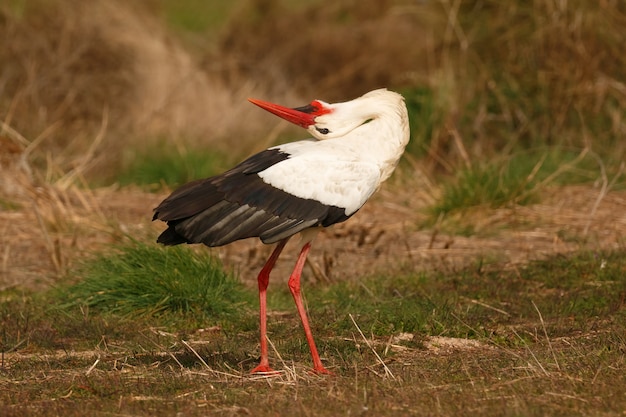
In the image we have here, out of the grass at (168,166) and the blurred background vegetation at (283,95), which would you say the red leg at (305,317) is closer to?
the blurred background vegetation at (283,95)

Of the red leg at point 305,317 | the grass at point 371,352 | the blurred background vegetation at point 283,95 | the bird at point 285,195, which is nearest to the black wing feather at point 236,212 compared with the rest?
the bird at point 285,195

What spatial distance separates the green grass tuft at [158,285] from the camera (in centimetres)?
768

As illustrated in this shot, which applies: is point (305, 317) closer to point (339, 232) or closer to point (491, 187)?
point (339, 232)

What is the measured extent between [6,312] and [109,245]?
1.04m

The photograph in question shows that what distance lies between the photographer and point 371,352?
6434mm

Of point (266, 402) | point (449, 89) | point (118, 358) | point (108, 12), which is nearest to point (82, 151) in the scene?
point (108, 12)

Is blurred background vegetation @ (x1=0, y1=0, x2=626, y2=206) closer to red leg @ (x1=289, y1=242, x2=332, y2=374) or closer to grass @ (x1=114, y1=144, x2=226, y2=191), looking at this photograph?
grass @ (x1=114, y1=144, x2=226, y2=191)

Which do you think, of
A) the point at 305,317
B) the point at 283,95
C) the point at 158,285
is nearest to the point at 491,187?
the point at 158,285

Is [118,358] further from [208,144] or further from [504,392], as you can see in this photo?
[208,144]

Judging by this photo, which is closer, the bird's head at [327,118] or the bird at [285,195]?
the bird at [285,195]

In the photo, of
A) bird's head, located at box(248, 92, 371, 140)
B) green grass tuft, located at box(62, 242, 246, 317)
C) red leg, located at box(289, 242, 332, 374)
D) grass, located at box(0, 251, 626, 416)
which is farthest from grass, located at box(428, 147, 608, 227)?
red leg, located at box(289, 242, 332, 374)

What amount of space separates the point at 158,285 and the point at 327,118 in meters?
2.02

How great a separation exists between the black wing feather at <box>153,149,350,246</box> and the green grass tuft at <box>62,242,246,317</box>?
176 cm

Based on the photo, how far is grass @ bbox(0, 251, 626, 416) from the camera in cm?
513
